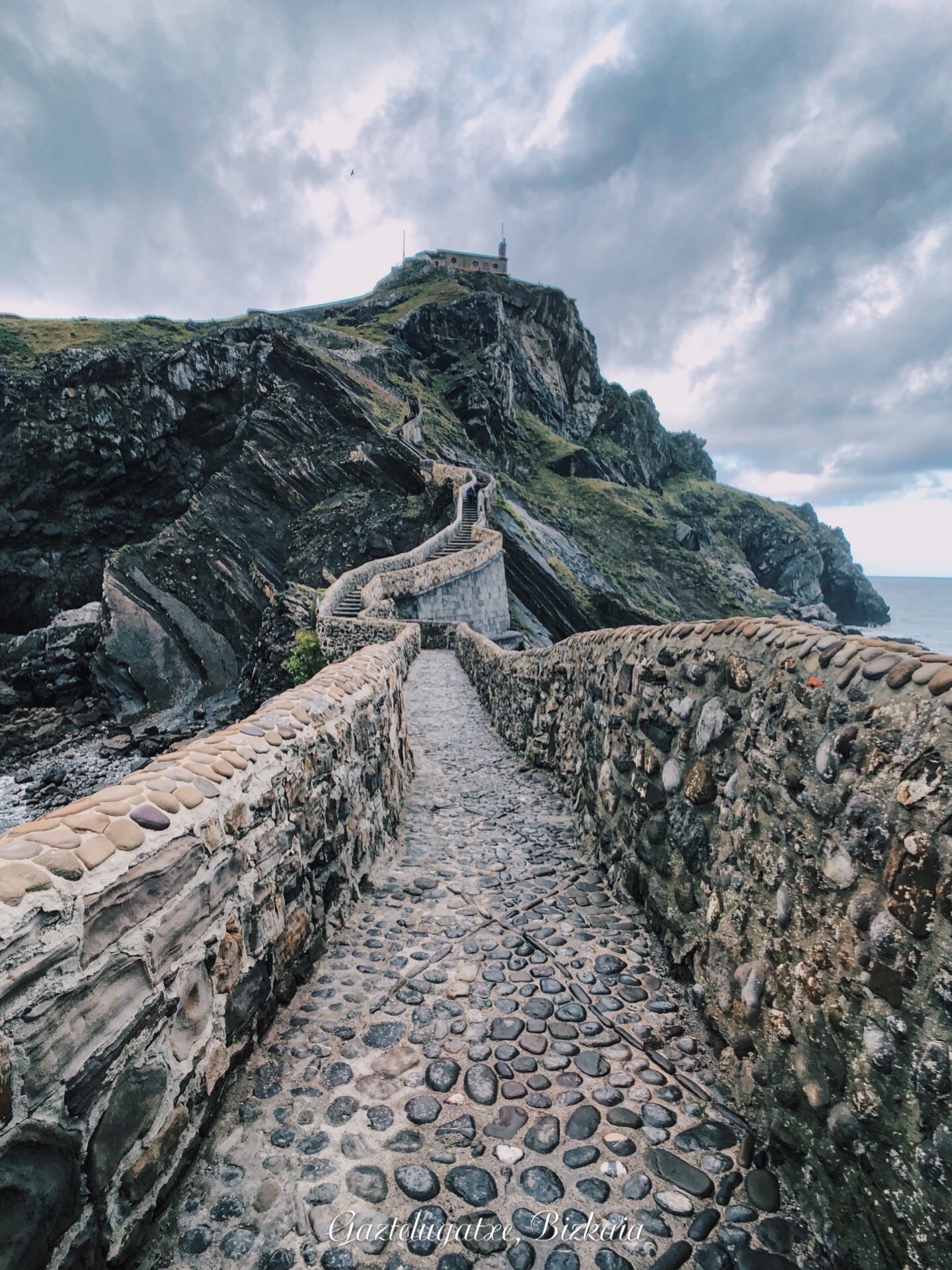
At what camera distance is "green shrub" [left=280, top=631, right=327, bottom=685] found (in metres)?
22.6

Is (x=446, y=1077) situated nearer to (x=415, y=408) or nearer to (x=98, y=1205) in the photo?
(x=98, y=1205)

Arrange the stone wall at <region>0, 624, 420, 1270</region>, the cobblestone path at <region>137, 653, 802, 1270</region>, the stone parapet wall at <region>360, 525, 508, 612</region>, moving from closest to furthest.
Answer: the stone wall at <region>0, 624, 420, 1270</region> → the cobblestone path at <region>137, 653, 802, 1270</region> → the stone parapet wall at <region>360, 525, 508, 612</region>

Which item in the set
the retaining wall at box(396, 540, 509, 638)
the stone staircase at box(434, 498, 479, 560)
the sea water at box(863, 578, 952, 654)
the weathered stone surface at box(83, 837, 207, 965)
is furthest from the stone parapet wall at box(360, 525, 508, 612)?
the sea water at box(863, 578, 952, 654)

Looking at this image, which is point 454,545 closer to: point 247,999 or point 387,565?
point 387,565

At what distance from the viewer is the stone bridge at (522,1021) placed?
1.70 meters

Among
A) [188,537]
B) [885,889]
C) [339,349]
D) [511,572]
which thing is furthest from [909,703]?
[339,349]

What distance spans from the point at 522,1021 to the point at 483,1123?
2.29 feet

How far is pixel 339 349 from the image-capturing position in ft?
177

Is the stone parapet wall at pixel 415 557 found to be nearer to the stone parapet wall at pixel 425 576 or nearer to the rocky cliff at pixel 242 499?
the stone parapet wall at pixel 425 576

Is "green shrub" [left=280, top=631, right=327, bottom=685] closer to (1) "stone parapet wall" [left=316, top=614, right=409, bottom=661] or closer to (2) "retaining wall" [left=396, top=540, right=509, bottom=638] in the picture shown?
(1) "stone parapet wall" [left=316, top=614, right=409, bottom=661]

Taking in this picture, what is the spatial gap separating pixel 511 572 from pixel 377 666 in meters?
29.6

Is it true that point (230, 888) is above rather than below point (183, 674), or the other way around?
above

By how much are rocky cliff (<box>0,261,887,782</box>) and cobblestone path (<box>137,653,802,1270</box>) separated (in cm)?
2540

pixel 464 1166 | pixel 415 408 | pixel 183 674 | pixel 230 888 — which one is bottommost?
pixel 183 674
